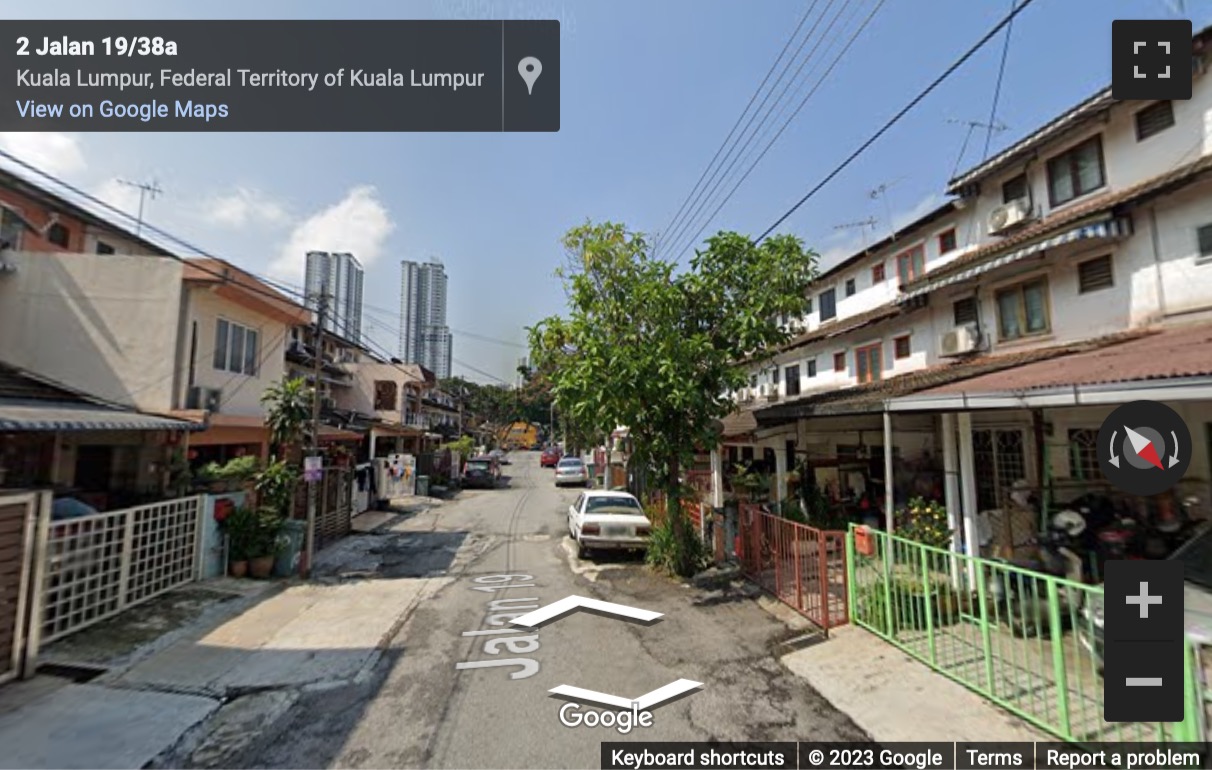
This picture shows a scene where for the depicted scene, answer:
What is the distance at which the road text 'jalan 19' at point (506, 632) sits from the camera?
214 inches

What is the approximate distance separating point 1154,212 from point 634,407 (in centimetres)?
928

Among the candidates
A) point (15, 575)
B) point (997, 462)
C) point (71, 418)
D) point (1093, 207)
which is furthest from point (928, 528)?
point (71, 418)

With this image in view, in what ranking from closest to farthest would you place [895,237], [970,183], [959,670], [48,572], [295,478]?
1. [959,670]
2. [48,572]
3. [295,478]
4. [970,183]
5. [895,237]

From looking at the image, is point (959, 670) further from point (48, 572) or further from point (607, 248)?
point (48, 572)

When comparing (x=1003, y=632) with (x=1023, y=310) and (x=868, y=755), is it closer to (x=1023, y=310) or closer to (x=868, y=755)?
(x=868, y=755)

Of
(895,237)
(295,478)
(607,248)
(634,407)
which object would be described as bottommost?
(295,478)

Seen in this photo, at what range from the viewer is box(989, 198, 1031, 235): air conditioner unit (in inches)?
426

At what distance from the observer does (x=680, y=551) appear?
354 inches

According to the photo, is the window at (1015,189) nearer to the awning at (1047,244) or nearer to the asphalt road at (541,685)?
the awning at (1047,244)

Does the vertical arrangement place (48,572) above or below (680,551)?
above

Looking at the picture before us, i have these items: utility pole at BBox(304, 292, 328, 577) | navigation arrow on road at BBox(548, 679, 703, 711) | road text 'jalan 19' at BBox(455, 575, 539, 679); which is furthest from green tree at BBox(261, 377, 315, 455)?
navigation arrow on road at BBox(548, 679, 703, 711)

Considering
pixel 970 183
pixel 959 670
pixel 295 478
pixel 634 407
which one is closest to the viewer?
pixel 959 670

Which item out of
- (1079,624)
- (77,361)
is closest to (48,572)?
(77,361)

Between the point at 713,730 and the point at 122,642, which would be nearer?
the point at 713,730
